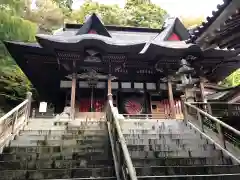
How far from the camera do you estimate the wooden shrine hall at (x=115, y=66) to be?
45.0 ft

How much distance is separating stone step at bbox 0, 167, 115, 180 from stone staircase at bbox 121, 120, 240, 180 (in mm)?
770

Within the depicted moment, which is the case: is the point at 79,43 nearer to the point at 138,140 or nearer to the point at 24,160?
the point at 138,140

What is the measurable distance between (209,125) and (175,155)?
2.29 m

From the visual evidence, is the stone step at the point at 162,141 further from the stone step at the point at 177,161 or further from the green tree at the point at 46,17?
the green tree at the point at 46,17

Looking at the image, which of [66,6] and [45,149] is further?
Answer: [66,6]

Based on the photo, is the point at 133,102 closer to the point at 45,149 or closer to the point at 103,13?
the point at 45,149

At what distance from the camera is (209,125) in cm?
820

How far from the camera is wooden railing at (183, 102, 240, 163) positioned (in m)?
6.79

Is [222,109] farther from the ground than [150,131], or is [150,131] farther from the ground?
[222,109]

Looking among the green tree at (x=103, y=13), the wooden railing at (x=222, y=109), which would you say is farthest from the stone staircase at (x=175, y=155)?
the green tree at (x=103, y=13)

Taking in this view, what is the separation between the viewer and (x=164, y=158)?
239 inches

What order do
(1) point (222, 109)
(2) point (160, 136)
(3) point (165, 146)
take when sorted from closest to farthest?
(3) point (165, 146) → (2) point (160, 136) → (1) point (222, 109)

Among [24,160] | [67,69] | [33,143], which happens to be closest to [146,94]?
[67,69]

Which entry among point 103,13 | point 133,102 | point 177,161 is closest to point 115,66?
point 133,102
